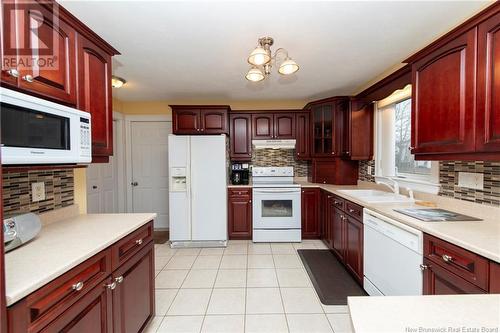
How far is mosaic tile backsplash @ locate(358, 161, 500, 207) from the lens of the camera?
158 cm

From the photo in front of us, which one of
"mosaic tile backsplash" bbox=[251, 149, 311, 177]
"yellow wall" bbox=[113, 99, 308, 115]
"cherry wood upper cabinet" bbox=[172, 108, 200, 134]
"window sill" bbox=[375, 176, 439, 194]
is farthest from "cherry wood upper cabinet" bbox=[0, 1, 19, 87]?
"mosaic tile backsplash" bbox=[251, 149, 311, 177]

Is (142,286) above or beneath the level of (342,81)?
beneath

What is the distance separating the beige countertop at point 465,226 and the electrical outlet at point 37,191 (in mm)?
2401

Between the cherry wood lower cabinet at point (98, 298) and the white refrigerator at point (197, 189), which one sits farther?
the white refrigerator at point (197, 189)

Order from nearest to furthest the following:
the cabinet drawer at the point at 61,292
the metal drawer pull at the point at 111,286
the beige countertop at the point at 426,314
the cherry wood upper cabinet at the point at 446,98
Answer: the beige countertop at the point at 426,314
the cabinet drawer at the point at 61,292
the metal drawer pull at the point at 111,286
the cherry wood upper cabinet at the point at 446,98

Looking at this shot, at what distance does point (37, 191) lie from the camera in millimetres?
1456

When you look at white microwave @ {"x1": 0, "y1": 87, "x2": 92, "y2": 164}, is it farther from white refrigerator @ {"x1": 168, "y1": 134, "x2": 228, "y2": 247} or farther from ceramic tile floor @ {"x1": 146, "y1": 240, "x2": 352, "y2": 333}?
white refrigerator @ {"x1": 168, "y1": 134, "x2": 228, "y2": 247}

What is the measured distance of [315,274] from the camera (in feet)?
8.53

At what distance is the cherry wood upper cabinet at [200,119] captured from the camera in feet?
11.4

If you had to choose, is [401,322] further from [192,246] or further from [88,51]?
[192,246]

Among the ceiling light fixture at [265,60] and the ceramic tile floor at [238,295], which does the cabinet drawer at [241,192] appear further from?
the ceiling light fixture at [265,60]

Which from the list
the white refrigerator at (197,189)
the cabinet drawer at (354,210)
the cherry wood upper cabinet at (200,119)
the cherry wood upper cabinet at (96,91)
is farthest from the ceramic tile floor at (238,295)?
the cherry wood upper cabinet at (200,119)

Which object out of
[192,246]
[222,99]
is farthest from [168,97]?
[192,246]

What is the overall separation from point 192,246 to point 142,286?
1887 mm
